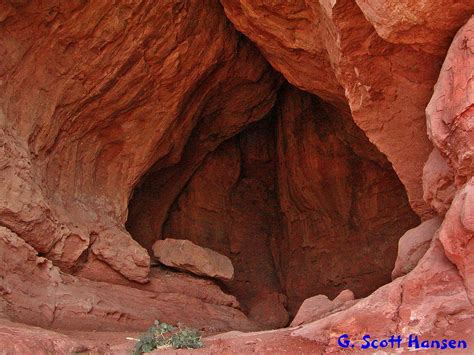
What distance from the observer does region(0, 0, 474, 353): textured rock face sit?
16.2 ft

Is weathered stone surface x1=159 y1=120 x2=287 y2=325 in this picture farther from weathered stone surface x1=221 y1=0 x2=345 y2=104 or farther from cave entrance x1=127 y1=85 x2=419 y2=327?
weathered stone surface x1=221 y1=0 x2=345 y2=104

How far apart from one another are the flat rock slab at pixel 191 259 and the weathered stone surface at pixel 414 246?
482 cm

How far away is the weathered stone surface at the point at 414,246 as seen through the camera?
5516 mm

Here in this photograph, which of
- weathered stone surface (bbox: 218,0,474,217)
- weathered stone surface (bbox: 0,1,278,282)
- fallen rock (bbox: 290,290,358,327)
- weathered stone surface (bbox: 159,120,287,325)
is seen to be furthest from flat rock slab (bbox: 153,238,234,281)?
weathered stone surface (bbox: 218,0,474,217)

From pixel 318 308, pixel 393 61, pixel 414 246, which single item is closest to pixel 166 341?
pixel 318 308

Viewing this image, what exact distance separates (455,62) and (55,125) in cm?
575

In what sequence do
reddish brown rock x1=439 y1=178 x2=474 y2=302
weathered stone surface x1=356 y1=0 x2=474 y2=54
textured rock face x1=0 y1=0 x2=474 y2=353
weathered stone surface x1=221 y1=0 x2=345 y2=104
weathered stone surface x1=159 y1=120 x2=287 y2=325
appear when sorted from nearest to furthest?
reddish brown rock x1=439 y1=178 x2=474 y2=302, textured rock face x1=0 y1=0 x2=474 y2=353, weathered stone surface x1=356 y1=0 x2=474 y2=54, weathered stone surface x1=221 y1=0 x2=345 y2=104, weathered stone surface x1=159 y1=120 x2=287 y2=325

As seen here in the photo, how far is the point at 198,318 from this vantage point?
884 cm

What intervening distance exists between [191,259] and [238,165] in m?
4.07

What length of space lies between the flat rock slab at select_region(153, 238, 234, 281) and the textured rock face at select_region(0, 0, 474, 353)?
24cm

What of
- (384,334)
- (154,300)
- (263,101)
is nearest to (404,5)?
(384,334)

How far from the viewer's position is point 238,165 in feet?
44.3

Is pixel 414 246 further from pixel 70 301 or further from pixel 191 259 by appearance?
pixel 191 259

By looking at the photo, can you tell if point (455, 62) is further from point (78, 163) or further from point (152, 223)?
point (152, 223)
